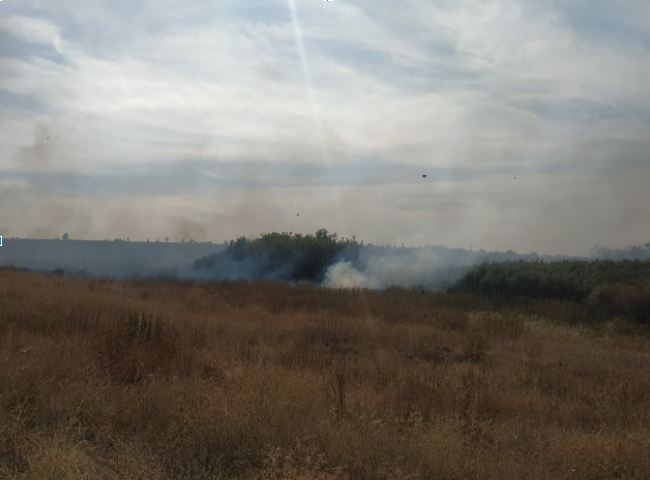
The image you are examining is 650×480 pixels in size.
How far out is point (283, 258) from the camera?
4612cm

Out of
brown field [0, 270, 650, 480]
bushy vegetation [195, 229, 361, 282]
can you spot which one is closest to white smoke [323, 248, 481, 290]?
bushy vegetation [195, 229, 361, 282]

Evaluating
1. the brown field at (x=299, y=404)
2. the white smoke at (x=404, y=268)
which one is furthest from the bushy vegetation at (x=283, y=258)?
the brown field at (x=299, y=404)

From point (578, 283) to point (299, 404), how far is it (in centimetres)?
2605

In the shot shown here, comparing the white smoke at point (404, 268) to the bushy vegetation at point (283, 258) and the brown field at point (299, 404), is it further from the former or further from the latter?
the brown field at point (299, 404)

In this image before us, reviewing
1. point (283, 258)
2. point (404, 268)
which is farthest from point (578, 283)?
point (283, 258)

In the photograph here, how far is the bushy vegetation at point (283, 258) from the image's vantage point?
45.6 meters

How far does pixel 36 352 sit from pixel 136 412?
2865mm

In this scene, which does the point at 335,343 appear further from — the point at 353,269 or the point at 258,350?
the point at 353,269

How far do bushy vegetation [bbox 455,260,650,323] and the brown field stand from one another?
10.6 meters

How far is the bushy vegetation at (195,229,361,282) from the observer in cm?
4556

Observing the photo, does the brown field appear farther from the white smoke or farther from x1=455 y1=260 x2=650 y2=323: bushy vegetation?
the white smoke

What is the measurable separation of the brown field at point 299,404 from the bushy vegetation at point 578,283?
10.6 metres

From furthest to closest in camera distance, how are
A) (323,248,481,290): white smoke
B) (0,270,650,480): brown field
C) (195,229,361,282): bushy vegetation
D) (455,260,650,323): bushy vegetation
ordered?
1. (195,229,361,282): bushy vegetation
2. (323,248,481,290): white smoke
3. (455,260,650,323): bushy vegetation
4. (0,270,650,480): brown field

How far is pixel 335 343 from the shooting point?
13586 mm
